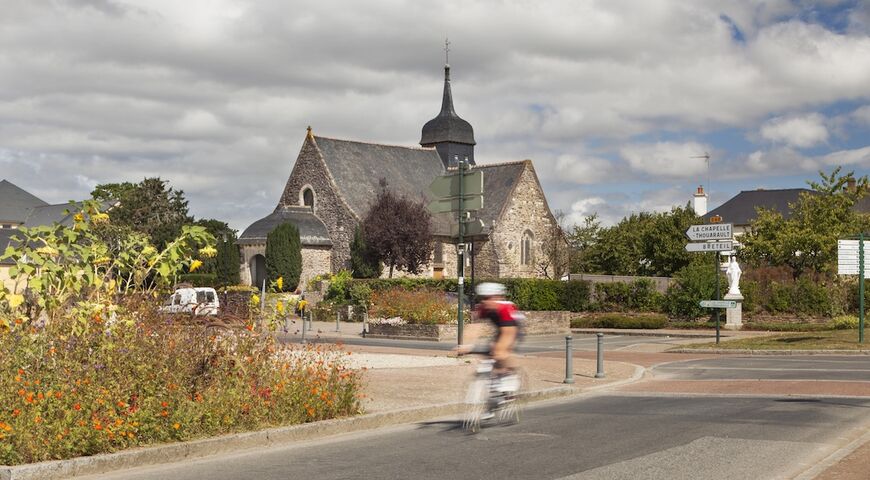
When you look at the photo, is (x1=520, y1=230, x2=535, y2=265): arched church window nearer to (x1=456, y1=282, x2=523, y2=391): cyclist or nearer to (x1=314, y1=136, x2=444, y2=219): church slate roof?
(x1=314, y1=136, x2=444, y2=219): church slate roof

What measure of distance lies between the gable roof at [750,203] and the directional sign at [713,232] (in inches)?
3066

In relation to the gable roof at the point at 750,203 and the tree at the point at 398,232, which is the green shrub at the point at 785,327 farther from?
the gable roof at the point at 750,203

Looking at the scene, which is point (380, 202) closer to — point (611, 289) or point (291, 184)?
point (291, 184)

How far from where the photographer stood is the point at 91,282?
11.6 metres

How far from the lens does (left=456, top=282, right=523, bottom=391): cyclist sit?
1137 cm

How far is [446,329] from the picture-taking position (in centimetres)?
3089

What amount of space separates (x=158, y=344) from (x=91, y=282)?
169 cm

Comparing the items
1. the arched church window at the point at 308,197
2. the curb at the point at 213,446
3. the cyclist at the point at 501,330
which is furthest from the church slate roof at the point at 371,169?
the cyclist at the point at 501,330

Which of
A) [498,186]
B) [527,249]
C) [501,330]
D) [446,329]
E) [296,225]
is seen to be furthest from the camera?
[498,186]

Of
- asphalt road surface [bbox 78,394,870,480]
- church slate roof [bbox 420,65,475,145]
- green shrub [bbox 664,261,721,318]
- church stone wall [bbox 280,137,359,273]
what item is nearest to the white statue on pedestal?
green shrub [bbox 664,261,721,318]

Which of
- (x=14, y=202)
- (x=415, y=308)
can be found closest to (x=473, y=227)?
(x=415, y=308)

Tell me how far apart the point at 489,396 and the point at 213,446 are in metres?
3.37

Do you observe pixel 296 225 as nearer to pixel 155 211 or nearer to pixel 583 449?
pixel 155 211

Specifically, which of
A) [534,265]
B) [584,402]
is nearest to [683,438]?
[584,402]
